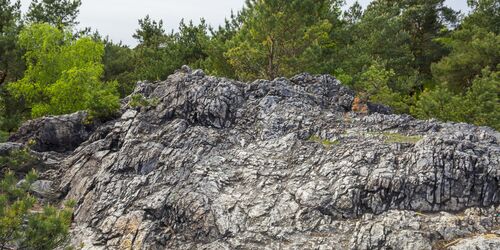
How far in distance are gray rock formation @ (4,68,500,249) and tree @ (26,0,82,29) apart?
2608 cm

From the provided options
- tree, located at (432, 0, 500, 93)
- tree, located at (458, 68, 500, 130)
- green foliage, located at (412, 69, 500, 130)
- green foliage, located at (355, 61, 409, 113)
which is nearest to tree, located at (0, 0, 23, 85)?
green foliage, located at (355, 61, 409, 113)

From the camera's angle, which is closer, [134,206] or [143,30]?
[134,206]

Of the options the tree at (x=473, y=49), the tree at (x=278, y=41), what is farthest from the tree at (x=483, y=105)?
the tree at (x=278, y=41)

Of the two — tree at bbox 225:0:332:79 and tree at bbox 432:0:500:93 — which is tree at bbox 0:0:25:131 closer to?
tree at bbox 225:0:332:79

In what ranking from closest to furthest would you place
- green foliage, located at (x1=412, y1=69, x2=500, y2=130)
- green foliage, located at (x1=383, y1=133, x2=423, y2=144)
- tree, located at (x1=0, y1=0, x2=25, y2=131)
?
green foliage, located at (x1=383, y1=133, x2=423, y2=144) < green foliage, located at (x1=412, y1=69, x2=500, y2=130) < tree, located at (x1=0, y1=0, x2=25, y2=131)

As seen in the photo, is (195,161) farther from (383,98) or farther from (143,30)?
(143,30)

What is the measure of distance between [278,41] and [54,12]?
96.3ft

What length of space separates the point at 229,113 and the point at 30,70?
55.4 feet

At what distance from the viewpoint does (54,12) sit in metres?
43.1

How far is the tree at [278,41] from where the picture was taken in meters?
26.9

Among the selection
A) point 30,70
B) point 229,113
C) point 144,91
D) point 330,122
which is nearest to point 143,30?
point 30,70

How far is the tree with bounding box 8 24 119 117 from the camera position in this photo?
85.3ft

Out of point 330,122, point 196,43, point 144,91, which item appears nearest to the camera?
point 330,122

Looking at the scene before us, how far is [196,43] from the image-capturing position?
40.6m
